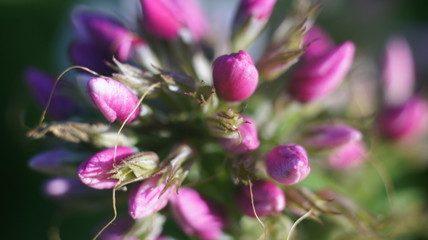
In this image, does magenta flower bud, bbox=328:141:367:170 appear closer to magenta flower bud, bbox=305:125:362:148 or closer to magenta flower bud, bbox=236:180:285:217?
magenta flower bud, bbox=305:125:362:148

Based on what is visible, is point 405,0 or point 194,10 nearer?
point 194,10

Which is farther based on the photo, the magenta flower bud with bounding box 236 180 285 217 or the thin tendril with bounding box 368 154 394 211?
the thin tendril with bounding box 368 154 394 211

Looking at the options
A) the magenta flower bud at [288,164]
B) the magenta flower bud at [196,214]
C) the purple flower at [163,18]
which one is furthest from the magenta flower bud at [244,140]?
the purple flower at [163,18]

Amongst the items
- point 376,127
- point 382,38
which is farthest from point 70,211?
point 382,38

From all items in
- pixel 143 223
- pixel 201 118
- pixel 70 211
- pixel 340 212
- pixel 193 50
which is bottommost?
pixel 70 211

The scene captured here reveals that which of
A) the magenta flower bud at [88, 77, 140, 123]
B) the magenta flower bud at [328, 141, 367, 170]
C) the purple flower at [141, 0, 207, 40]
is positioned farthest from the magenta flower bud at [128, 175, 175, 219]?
the magenta flower bud at [328, 141, 367, 170]

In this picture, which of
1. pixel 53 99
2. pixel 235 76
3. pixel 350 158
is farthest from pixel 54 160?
pixel 350 158

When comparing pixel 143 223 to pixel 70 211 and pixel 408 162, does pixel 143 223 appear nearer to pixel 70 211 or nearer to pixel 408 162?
pixel 70 211
